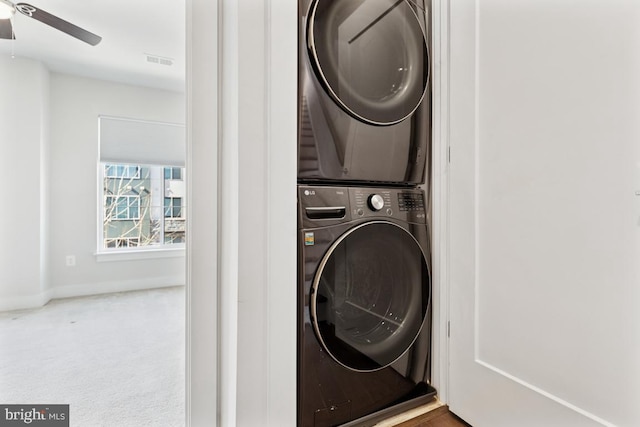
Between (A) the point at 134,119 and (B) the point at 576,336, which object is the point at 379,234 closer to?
(B) the point at 576,336

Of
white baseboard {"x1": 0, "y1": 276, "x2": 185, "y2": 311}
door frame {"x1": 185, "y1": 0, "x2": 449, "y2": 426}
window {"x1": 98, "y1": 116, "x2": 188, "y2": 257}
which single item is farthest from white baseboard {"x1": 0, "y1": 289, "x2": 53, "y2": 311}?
window {"x1": 98, "y1": 116, "x2": 188, "y2": 257}

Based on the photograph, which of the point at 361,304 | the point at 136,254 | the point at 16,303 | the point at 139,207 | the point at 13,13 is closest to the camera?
the point at 361,304

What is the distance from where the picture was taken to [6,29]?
1288 millimetres

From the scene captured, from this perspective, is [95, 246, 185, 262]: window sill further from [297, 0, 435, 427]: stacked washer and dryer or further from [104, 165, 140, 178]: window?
[297, 0, 435, 427]: stacked washer and dryer

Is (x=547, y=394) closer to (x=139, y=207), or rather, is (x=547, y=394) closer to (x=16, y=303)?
(x=16, y=303)

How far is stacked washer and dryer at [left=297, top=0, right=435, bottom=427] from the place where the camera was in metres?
0.90

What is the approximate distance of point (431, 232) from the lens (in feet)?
3.81

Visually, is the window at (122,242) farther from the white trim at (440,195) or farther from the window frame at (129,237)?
the white trim at (440,195)

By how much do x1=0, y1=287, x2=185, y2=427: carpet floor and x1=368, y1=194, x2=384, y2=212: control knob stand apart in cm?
112

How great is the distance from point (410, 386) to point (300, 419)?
460mm

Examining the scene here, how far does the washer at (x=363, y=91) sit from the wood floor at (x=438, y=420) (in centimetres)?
88


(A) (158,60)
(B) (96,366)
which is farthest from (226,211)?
(A) (158,60)

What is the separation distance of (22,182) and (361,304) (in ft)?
8.33

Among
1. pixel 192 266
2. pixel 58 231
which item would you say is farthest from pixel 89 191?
pixel 192 266
